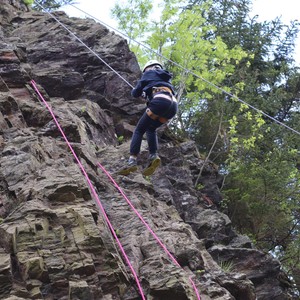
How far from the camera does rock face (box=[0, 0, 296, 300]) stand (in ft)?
21.0

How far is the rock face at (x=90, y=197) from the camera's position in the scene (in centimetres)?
640

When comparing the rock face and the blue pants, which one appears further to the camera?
the blue pants

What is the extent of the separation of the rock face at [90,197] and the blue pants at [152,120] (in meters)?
0.81

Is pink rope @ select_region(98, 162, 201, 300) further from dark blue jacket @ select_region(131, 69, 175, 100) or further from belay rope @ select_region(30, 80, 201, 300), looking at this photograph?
dark blue jacket @ select_region(131, 69, 175, 100)

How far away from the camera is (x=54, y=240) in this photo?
656 centimetres

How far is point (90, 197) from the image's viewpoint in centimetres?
780

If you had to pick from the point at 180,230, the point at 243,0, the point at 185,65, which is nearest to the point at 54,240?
the point at 180,230

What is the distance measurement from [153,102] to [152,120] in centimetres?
54

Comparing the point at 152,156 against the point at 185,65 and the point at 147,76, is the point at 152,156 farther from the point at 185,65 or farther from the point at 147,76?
the point at 185,65

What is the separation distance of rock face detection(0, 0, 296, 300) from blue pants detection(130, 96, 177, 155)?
2.65 feet

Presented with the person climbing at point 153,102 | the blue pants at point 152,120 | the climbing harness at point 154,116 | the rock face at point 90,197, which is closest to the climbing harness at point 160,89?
the person climbing at point 153,102

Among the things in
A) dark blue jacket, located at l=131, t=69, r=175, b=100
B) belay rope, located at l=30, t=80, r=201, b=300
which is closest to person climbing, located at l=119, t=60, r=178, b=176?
dark blue jacket, located at l=131, t=69, r=175, b=100

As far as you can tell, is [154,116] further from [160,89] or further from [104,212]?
[104,212]

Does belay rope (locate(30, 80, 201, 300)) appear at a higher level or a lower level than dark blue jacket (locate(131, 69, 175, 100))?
lower
